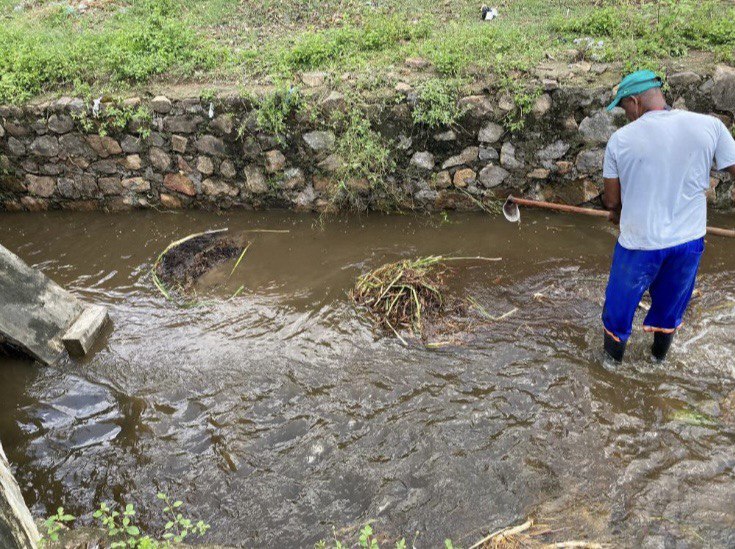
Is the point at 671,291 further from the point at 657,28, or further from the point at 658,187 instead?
the point at 657,28

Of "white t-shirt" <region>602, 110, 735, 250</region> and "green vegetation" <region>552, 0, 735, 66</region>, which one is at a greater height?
"green vegetation" <region>552, 0, 735, 66</region>

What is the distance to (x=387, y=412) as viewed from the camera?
3631mm

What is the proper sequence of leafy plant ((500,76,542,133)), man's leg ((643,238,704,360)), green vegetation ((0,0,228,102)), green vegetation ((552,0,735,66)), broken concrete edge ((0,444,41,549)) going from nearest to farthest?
broken concrete edge ((0,444,41,549))
man's leg ((643,238,704,360))
leafy plant ((500,76,542,133))
green vegetation ((552,0,735,66))
green vegetation ((0,0,228,102))

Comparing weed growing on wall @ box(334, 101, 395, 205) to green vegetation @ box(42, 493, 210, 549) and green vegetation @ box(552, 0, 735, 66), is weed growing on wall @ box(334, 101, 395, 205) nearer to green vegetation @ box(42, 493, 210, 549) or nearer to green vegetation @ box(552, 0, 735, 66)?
green vegetation @ box(552, 0, 735, 66)

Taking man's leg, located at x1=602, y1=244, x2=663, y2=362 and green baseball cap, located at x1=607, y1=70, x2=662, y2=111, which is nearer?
green baseball cap, located at x1=607, y1=70, x2=662, y2=111

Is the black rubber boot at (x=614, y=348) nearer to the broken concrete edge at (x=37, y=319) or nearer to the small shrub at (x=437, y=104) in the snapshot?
the small shrub at (x=437, y=104)

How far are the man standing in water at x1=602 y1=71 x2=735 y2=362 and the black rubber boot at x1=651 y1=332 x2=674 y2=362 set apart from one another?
0.75 feet

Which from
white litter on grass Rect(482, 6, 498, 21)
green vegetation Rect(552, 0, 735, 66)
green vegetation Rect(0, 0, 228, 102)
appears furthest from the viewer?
white litter on grass Rect(482, 6, 498, 21)

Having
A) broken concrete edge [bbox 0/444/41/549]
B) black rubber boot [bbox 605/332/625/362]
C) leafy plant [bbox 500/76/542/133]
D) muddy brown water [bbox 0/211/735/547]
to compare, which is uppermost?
leafy plant [bbox 500/76/542/133]

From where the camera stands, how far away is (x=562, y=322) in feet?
14.0

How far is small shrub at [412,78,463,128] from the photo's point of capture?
526cm

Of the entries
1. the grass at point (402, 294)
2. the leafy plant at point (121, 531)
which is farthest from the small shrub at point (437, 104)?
the leafy plant at point (121, 531)

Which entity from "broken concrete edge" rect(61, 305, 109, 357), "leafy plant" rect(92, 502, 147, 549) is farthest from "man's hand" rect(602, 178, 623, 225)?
"broken concrete edge" rect(61, 305, 109, 357)

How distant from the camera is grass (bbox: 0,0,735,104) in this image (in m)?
5.52
